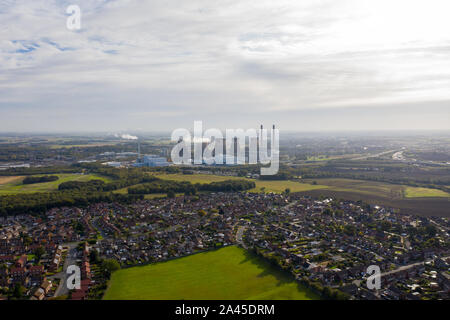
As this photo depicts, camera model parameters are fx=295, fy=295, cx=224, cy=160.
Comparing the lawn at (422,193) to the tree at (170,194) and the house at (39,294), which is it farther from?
the house at (39,294)

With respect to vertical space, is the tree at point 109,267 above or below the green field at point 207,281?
above

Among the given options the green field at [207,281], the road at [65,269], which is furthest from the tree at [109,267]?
the road at [65,269]

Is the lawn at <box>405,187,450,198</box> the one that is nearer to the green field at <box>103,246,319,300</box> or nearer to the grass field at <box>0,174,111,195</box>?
the green field at <box>103,246,319,300</box>

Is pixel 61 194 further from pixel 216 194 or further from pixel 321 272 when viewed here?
pixel 321 272

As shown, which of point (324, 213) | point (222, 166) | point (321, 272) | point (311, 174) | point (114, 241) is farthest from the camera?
point (222, 166)

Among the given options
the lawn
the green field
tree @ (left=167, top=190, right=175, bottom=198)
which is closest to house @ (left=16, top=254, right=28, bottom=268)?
the green field

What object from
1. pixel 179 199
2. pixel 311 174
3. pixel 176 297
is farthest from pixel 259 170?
pixel 176 297
